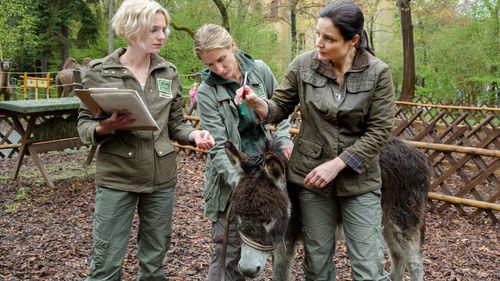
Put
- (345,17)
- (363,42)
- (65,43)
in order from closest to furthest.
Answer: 1. (345,17)
2. (363,42)
3. (65,43)

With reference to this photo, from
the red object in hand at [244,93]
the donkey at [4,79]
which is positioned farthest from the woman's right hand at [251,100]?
the donkey at [4,79]

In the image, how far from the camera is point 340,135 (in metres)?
2.80

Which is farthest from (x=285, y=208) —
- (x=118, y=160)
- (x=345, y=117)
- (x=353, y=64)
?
(x=118, y=160)

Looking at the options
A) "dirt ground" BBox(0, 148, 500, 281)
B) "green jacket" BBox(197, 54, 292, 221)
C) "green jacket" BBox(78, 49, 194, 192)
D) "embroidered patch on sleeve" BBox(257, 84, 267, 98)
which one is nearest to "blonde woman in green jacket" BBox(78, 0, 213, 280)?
"green jacket" BBox(78, 49, 194, 192)

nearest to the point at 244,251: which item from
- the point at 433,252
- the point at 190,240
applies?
the point at 190,240

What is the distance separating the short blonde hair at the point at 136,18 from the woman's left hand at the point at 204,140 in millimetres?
647

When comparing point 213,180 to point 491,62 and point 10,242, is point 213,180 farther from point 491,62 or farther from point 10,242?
point 491,62

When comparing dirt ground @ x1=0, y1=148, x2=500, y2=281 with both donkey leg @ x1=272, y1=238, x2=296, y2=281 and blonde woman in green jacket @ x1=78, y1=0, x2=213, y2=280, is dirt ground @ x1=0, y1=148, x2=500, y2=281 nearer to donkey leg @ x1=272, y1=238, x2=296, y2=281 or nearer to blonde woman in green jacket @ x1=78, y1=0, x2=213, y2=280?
donkey leg @ x1=272, y1=238, x2=296, y2=281

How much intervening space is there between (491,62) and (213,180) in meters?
19.4

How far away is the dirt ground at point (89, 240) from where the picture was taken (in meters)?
4.70

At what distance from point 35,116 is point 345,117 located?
611 cm

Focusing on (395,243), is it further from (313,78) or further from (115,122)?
(115,122)

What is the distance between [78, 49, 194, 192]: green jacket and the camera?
2.88 m

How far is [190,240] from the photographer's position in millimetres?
5527
